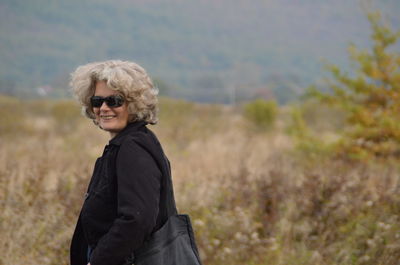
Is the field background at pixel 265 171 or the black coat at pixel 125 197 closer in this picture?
the black coat at pixel 125 197

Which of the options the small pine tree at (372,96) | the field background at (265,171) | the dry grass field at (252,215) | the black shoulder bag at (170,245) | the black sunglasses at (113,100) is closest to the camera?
the black shoulder bag at (170,245)

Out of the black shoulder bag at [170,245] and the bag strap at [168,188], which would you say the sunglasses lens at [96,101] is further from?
the black shoulder bag at [170,245]

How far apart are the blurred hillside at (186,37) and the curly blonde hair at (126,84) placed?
7367cm

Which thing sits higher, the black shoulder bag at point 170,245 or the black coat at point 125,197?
the black coat at point 125,197

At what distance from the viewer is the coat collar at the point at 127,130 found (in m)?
2.36

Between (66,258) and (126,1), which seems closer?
(66,258)

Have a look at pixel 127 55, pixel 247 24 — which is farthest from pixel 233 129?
pixel 247 24

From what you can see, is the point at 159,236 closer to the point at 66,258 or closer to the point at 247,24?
the point at 66,258

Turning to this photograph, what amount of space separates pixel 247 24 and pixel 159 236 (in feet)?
540

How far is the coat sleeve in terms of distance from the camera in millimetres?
2207

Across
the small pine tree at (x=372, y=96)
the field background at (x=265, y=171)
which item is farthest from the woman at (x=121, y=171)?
the small pine tree at (x=372, y=96)

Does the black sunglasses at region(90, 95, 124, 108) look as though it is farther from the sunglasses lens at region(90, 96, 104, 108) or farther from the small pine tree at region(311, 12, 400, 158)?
the small pine tree at region(311, 12, 400, 158)

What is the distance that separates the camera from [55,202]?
194 inches

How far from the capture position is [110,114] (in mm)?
2486
